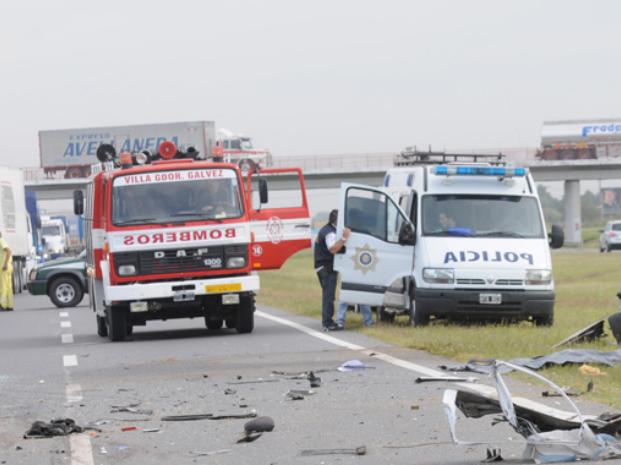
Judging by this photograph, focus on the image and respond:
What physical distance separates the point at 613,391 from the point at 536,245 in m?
9.27

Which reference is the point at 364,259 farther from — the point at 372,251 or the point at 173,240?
the point at 173,240

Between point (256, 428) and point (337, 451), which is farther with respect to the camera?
point (256, 428)

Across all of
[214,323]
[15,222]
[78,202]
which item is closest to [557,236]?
[214,323]

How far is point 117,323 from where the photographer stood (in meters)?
19.8

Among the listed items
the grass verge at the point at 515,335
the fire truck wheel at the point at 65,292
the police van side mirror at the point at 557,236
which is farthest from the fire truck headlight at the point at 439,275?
the fire truck wheel at the point at 65,292

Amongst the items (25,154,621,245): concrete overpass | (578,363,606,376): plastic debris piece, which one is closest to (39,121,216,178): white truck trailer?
(25,154,621,245): concrete overpass

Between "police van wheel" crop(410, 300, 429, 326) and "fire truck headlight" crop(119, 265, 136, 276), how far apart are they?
4.00 m

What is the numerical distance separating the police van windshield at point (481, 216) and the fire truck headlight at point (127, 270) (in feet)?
13.9

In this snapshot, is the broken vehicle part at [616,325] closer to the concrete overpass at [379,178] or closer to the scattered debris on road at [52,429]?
the scattered debris on road at [52,429]

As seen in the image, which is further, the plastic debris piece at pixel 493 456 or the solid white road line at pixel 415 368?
the solid white road line at pixel 415 368

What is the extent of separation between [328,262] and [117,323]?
3305mm

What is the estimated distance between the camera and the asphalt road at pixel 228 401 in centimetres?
873

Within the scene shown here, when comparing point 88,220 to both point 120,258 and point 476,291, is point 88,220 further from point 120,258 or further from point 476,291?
point 476,291

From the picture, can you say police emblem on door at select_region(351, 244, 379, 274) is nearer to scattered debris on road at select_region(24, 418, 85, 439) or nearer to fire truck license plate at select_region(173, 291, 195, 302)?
fire truck license plate at select_region(173, 291, 195, 302)
